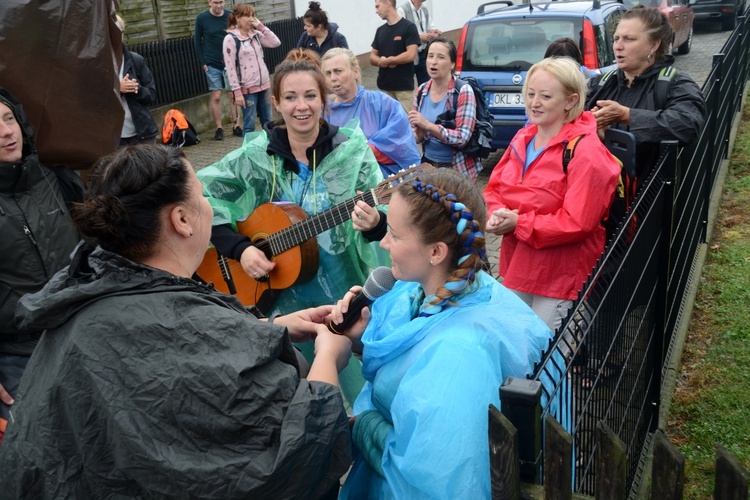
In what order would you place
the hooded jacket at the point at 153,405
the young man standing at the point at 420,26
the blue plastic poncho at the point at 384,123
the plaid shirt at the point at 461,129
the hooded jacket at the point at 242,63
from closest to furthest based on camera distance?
the hooded jacket at the point at 153,405 < the blue plastic poncho at the point at 384,123 < the plaid shirt at the point at 461,129 < the young man standing at the point at 420,26 < the hooded jacket at the point at 242,63

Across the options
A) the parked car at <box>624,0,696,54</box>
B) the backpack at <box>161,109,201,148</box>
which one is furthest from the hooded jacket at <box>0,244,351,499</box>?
the parked car at <box>624,0,696,54</box>

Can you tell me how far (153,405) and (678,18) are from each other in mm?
17716

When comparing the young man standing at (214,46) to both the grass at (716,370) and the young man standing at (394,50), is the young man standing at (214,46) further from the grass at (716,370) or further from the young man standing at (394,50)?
the grass at (716,370)

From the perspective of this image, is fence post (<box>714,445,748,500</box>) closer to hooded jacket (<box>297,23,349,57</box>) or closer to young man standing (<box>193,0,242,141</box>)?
hooded jacket (<box>297,23,349,57</box>)

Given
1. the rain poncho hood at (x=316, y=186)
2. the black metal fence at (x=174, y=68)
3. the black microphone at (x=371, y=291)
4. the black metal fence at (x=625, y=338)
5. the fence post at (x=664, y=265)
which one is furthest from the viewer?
the black metal fence at (x=174, y=68)

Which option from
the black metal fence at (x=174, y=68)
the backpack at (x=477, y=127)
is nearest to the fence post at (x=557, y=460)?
the backpack at (x=477, y=127)

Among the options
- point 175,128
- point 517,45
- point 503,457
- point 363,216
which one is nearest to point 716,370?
point 363,216

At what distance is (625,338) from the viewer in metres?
2.95

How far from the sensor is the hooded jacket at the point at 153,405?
1.73m

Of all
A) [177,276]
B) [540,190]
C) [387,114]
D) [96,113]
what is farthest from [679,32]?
[177,276]

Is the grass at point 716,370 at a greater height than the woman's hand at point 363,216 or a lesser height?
lesser

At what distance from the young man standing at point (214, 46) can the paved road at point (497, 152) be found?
49cm

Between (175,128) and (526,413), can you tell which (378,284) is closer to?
(526,413)

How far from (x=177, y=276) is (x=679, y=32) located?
687 inches
